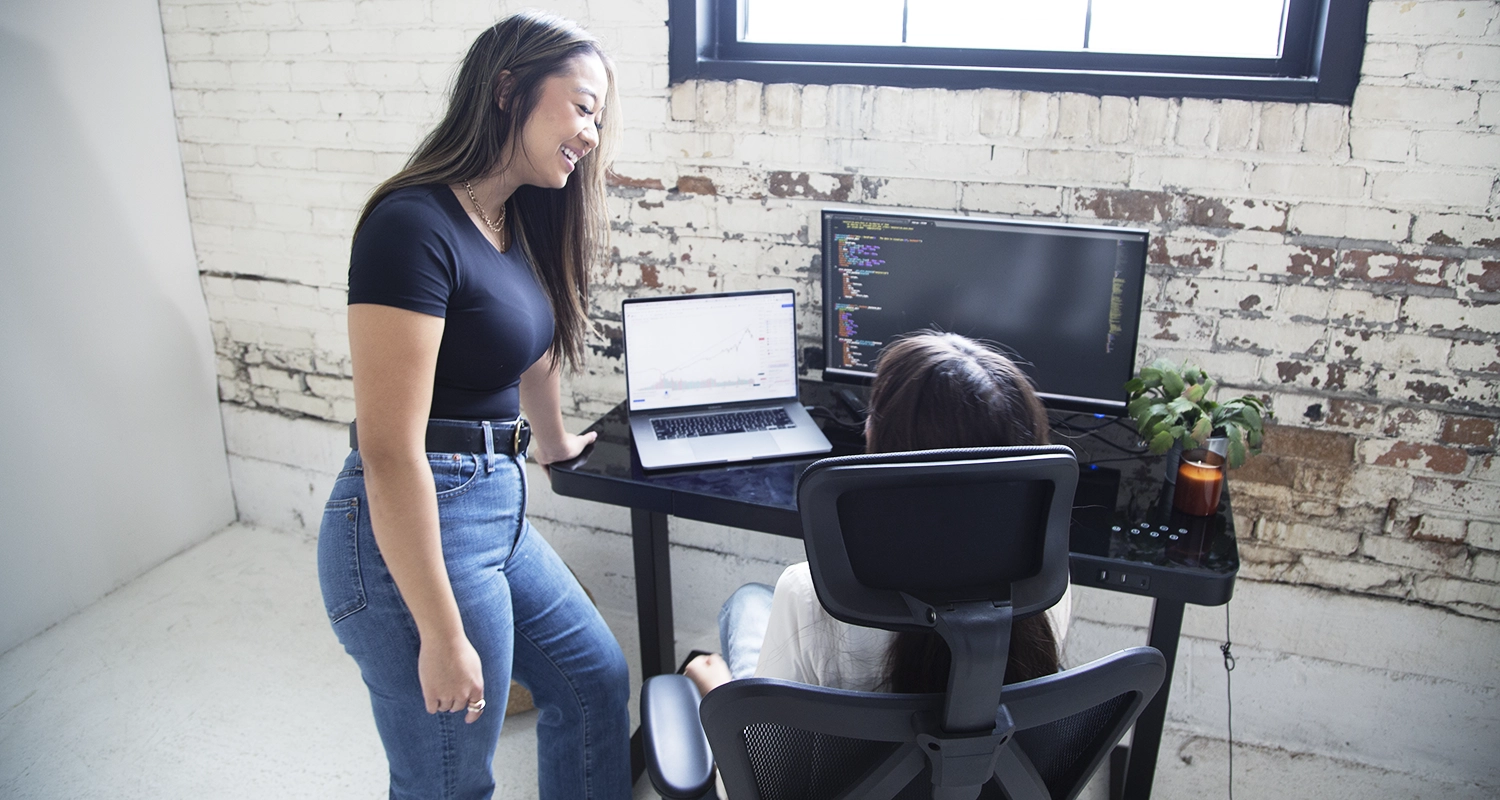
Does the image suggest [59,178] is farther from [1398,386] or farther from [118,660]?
[1398,386]

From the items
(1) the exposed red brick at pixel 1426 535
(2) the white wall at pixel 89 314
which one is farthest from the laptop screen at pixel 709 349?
(2) the white wall at pixel 89 314

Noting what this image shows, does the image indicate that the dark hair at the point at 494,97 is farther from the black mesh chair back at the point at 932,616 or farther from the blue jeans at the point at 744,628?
the black mesh chair back at the point at 932,616

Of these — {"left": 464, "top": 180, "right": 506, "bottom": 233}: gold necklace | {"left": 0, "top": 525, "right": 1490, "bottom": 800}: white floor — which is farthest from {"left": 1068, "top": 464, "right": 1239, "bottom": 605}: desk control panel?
A: {"left": 464, "top": 180, "right": 506, "bottom": 233}: gold necklace

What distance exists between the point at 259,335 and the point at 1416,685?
10.3ft

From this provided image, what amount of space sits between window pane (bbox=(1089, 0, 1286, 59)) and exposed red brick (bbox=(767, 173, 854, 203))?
579 millimetres

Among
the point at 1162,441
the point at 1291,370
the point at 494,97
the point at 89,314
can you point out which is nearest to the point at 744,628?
the point at 1162,441

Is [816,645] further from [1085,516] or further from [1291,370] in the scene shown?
[1291,370]

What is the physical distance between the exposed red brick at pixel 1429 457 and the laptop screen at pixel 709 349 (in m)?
1.22

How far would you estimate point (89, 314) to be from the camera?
2.55 meters

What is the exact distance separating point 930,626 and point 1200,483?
0.95 metres

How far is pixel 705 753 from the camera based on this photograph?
3.74ft

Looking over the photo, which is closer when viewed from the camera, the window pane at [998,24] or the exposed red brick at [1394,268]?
the exposed red brick at [1394,268]

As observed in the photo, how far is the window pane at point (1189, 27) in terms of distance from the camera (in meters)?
1.94

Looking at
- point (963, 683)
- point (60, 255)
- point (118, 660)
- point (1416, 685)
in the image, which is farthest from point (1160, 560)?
point (60, 255)
